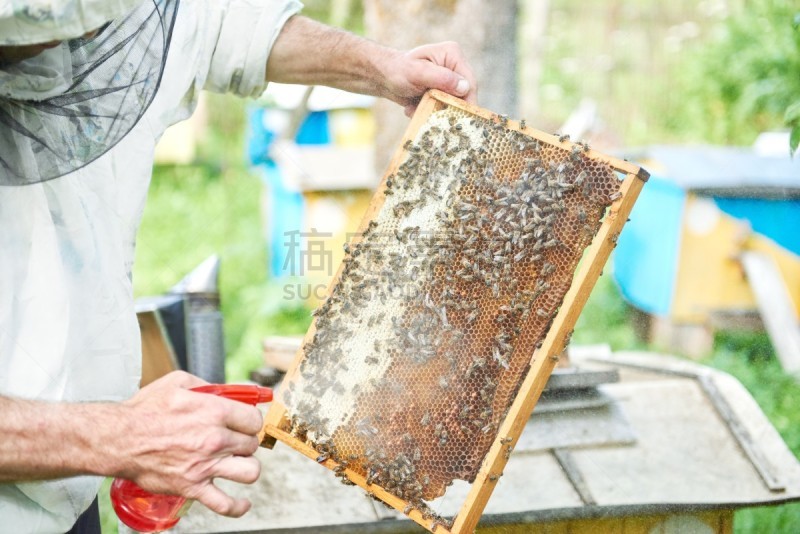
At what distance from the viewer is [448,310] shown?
2.45 meters

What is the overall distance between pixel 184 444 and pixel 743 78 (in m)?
9.78

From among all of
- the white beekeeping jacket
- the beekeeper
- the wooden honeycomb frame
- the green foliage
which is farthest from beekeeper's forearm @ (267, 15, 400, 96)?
the green foliage

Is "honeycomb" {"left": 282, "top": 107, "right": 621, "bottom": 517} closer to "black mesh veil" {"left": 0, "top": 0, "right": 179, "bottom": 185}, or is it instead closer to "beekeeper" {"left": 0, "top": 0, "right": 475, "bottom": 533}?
"beekeeper" {"left": 0, "top": 0, "right": 475, "bottom": 533}

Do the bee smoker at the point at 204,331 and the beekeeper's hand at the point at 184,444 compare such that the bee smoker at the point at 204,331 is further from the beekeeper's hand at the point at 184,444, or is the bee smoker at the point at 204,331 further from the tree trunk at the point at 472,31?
the tree trunk at the point at 472,31

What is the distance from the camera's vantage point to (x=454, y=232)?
2.51m

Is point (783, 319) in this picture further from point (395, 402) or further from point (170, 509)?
point (170, 509)

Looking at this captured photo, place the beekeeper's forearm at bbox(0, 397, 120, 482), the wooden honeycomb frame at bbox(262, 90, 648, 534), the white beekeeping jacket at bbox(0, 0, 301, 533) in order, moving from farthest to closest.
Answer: the wooden honeycomb frame at bbox(262, 90, 648, 534) < the white beekeeping jacket at bbox(0, 0, 301, 533) < the beekeeper's forearm at bbox(0, 397, 120, 482)

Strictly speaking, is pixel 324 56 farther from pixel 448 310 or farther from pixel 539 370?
pixel 539 370

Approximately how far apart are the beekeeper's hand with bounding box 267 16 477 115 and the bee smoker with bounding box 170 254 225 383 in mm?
1475

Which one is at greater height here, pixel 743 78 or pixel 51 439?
pixel 743 78

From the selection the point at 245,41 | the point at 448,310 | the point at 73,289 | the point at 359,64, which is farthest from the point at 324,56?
the point at 73,289

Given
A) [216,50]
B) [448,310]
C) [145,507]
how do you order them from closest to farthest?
1. [145,507]
2. [448,310]
3. [216,50]

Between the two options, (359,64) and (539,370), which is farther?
(359,64)

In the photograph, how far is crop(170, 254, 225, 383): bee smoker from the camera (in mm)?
3963
